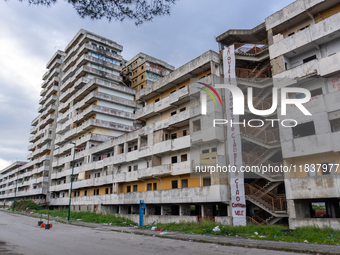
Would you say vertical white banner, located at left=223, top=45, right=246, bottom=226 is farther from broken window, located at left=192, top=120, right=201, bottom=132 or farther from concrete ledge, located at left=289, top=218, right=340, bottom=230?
concrete ledge, located at left=289, top=218, right=340, bottom=230

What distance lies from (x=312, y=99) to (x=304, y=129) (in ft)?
10.8

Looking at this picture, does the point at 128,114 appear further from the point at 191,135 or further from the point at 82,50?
the point at 191,135

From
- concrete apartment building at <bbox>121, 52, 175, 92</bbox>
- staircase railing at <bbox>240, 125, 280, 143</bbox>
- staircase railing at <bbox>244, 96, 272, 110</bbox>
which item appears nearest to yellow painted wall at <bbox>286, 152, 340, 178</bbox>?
staircase railing at <bbox>240, 125, 280, 143</bbox>

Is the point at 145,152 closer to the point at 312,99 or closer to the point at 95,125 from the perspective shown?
the point at 95,125

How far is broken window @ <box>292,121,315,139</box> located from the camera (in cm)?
2245

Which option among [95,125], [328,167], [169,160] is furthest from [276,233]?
[95,125]

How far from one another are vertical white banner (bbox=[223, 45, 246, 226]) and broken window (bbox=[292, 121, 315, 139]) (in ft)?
15.7

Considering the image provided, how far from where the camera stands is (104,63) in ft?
178

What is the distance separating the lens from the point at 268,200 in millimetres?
21906

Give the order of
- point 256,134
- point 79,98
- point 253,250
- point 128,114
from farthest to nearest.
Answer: point 79,98
point 128,114
point 256,134
point 253,250

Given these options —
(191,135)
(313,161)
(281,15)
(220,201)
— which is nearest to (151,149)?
(191,135)

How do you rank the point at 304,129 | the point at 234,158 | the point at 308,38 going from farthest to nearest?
the point at 234,158
the point at 304,129
the point at 308,38

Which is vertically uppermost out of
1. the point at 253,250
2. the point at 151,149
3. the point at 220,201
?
the point at 151,149

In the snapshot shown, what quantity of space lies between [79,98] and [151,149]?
28015 mm
